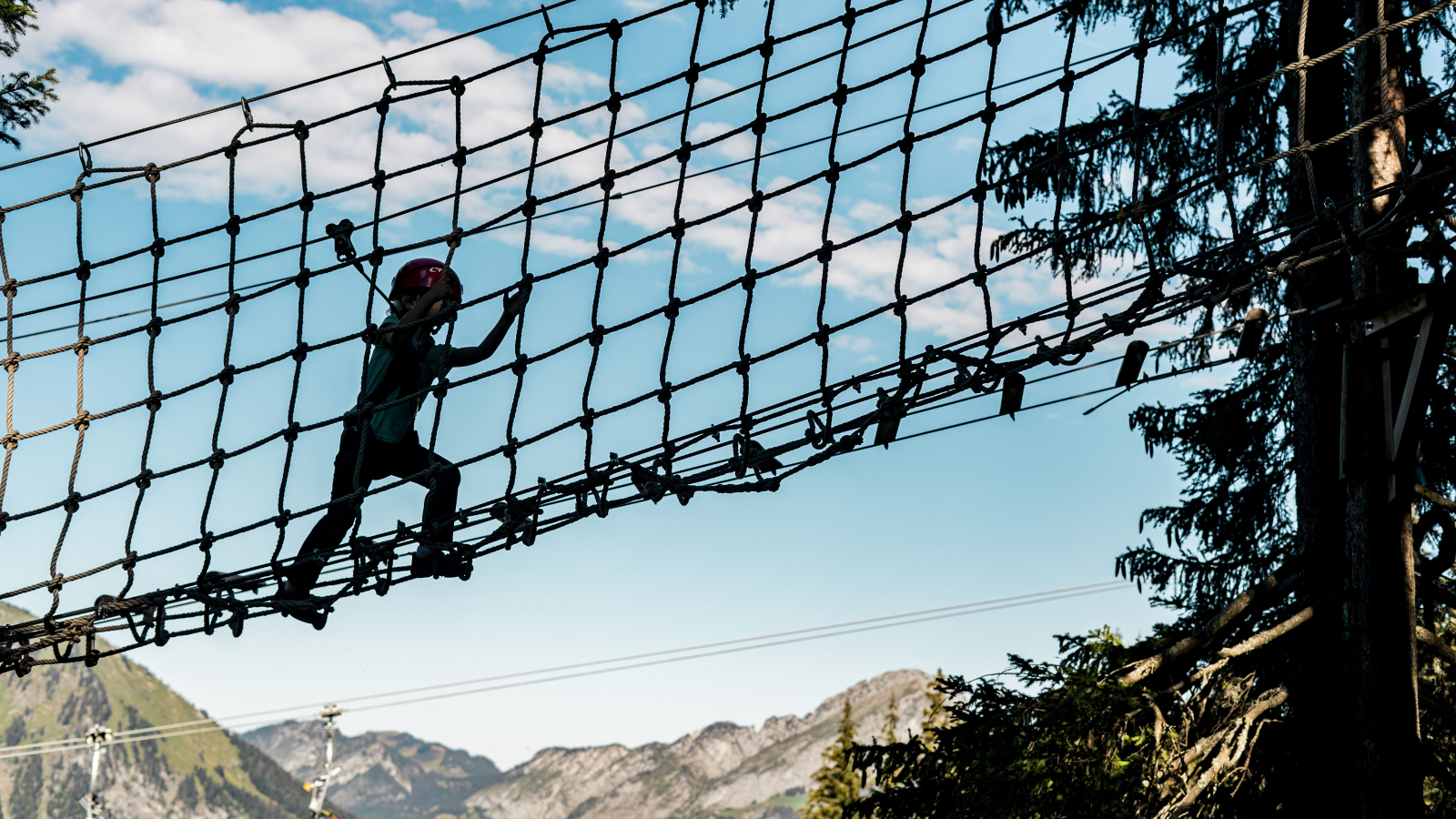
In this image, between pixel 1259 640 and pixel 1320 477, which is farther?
pixel 1320 477

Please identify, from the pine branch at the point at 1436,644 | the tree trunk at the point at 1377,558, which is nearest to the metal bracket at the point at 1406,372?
the tree trunk at the point at 1377,558

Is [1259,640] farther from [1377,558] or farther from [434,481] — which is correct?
[434,481]

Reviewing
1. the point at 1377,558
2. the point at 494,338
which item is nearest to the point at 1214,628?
the point at 1377,558

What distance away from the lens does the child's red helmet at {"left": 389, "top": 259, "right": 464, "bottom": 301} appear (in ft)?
17.2

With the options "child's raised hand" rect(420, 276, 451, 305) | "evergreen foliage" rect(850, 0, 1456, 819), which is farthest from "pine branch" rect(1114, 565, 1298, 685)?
"child's raised hand" rect(420, 276, 451, 305)

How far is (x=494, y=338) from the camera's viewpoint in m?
5.30

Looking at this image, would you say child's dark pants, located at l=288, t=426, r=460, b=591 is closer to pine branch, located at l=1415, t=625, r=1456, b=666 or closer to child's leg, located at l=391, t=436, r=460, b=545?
child's leg, located at l=391, t=436, r=460, b=545

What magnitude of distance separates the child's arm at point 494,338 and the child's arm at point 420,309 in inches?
7.6

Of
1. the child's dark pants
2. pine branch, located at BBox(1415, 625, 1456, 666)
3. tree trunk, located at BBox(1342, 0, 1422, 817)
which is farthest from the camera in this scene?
pine branch, located at BBox(1415, 625, 1456, 666)

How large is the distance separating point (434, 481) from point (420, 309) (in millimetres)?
669

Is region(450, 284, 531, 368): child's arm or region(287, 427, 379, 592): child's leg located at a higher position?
region(450, 284, 531, 368): child's arm

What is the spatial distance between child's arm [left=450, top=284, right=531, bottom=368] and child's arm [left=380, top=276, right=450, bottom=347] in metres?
0.19

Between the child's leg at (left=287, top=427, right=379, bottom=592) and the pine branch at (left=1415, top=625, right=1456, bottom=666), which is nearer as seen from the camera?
the child's leg at (left=287, top=427, right=379, bottom=592)

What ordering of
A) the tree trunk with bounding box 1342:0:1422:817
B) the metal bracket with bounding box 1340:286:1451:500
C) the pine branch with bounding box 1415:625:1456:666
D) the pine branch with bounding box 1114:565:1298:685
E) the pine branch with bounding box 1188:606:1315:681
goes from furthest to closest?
1. the pine branch with bounding box 1114:565:1298:685
2. the pine branch with bounding box 1188:606:1315:681
3. the pine branch with bounding box 1415:625:1456:666
4. the tree trunk with bounding box 1342:0:1422:817
5. the metal bracket with bounding box 1340:286:1451:500
